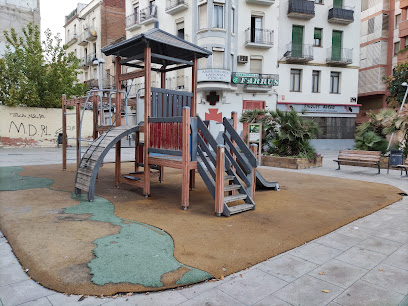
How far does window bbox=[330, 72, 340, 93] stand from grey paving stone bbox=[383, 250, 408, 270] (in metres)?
25.5

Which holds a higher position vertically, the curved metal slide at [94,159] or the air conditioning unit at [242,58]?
the air conditioning unit at [242,58]

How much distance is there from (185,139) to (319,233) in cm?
276

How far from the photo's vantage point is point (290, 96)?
2559cm

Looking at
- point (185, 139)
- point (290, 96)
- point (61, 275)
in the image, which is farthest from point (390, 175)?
point (290, 96)

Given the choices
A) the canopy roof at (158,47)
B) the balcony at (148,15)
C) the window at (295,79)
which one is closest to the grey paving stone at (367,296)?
the canopy roof at (158,47)

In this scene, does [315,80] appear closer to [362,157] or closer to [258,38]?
[258,38]

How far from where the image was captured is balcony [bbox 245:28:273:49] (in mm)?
23889

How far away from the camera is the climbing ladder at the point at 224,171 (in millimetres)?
5371

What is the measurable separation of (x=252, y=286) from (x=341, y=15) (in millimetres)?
28560

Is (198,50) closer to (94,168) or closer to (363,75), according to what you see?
(94,168)

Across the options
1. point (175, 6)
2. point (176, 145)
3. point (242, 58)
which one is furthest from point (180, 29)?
point (176, 145)

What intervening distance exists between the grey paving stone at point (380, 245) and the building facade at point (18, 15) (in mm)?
23670

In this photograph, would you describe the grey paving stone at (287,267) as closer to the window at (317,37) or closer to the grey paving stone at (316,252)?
the grey paving stone at (316,252)

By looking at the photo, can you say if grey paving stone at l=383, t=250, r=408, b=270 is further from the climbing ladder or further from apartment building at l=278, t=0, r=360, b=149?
apartment building at l=278, t=0, r=360, b=149
